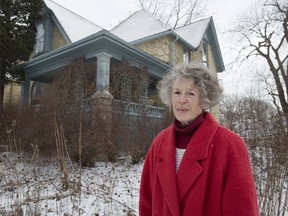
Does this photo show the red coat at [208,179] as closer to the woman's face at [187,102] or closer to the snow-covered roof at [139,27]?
the woman's face at [187,102]

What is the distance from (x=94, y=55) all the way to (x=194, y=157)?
883 cm

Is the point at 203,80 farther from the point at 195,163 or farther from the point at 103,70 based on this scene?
the point at 103,70

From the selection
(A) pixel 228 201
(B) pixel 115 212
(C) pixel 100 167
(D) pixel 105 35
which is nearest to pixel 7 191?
(B) pixel 115 212

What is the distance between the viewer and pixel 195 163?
1.78 metres

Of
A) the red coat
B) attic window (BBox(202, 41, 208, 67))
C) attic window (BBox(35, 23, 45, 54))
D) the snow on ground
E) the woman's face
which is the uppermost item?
attic window (BBox(202, 41, 208, 67))

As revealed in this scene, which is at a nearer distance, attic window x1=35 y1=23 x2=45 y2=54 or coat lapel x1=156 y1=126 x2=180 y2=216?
coat lapel x1=156 y1=126 x2=180 y2=216

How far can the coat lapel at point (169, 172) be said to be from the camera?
1.80 m

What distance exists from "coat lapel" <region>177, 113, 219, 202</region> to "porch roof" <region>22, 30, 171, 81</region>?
7.98m

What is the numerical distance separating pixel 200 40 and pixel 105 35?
11.1 meters

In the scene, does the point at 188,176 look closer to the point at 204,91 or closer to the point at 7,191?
the point at 204,91

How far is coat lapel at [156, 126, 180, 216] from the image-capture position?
1.80 m

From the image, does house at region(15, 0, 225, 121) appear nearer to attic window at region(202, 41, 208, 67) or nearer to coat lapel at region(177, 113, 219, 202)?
attic window at region(202, 41, 208, 67)

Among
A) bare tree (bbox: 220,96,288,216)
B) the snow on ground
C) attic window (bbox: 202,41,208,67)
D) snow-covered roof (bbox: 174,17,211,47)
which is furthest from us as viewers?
attic window (bbox: 202,41,208,67)

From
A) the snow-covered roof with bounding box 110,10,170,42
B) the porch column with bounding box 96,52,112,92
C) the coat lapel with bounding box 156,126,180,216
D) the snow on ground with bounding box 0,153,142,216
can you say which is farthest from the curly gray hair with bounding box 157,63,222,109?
the snow-covered roof with bounding box 110,10,170,42
